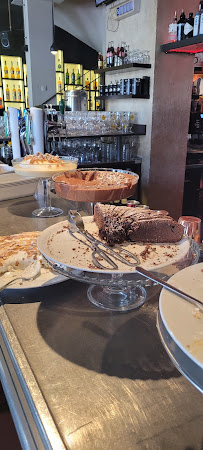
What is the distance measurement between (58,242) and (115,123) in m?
4.01

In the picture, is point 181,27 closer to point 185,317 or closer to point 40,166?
point 40,166

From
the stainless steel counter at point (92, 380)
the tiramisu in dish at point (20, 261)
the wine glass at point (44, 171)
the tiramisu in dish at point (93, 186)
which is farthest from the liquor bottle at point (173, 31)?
the stainless steel counter at point (92, 380)

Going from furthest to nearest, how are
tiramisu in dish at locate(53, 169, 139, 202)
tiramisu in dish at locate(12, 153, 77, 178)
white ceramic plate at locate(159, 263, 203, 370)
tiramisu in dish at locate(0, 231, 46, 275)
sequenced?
tiramisu in dish at locate(12, 153, 77, 178) < tiramisu in dish at locate(53, 169, 139, 202) < tiramisu in dish at locate(0, 231, 46, 275) < white ceramic plate at locate(159, 263, 203, 370)

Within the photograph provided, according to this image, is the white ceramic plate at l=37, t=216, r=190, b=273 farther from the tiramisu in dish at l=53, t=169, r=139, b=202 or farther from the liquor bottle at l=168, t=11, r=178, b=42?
the liquor bottle at l=168, t=11, r=178, b=42

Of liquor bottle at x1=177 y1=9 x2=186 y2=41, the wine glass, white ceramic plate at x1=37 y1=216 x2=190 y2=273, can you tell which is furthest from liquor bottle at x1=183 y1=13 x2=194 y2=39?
white ceramic plate at x1=37 y1=216 x2=190 y2=273

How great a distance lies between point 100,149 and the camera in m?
4.59

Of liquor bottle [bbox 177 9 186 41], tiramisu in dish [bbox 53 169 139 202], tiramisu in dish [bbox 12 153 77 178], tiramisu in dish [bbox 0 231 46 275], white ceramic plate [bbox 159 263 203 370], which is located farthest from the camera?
liquor bottle [bbox 177 9 186 41]

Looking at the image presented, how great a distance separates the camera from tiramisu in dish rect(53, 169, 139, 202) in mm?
1312

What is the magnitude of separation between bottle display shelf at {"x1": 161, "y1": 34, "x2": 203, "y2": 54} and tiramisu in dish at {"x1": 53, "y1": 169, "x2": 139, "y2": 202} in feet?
8.56

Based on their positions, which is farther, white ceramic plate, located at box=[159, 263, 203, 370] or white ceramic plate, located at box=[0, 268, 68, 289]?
white ceramic plate, located at box=[0, 268, 68, 289]

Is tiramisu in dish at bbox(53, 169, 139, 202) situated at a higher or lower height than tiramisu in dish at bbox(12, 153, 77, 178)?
lower

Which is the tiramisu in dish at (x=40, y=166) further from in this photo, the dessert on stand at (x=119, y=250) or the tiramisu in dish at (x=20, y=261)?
the dessert on stand at (x=119, y=250)

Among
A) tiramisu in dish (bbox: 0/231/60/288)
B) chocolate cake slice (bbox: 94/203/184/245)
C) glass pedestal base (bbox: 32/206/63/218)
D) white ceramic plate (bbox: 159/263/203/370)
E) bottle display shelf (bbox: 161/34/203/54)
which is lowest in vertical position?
glass pedestal base (bbox: 32/206/63/218)

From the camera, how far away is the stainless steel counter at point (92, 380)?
0.55m
